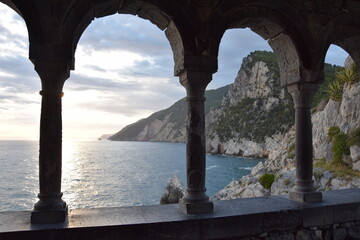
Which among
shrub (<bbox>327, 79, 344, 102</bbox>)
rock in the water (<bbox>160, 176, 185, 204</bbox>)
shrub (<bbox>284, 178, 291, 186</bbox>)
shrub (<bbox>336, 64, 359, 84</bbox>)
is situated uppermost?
shrub (<bbox>336, 64, 359, 84</bbox>)

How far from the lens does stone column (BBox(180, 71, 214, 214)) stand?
4.27 metres

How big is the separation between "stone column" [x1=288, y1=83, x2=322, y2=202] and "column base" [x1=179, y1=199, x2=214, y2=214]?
1.74 m

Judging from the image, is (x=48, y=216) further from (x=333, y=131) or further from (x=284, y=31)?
(x=333, y=131)

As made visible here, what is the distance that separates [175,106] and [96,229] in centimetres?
16036

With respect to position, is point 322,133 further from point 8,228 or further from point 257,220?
point 8,228

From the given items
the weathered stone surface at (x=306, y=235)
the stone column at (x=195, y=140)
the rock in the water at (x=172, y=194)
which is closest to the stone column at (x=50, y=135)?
the stone column at (x=195, y=140)

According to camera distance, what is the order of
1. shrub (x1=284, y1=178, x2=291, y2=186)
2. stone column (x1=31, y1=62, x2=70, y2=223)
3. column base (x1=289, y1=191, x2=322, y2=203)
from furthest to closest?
shrub (x1=284, y1=178, x2=291, y2=186), column base (x1=289, y1=191, x2=322, y2=203), stone column (x1=31, y1=62, x2=70, y2=223)

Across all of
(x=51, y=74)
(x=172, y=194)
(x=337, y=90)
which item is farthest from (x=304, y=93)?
(x=172, y=194)

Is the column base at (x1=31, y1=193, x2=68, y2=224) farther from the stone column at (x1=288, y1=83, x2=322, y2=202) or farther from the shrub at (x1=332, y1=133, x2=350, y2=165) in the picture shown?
the shrub at (x1=332, y1=133, x2=350, y2=165)

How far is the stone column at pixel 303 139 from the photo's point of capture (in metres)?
5.05

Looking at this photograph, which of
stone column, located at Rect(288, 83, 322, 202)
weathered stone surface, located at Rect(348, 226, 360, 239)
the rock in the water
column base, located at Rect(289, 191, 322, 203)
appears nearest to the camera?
weathered stone surface, located at Rect(348, 226, 360, 239)

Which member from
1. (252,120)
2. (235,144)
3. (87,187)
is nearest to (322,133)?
(87,187)

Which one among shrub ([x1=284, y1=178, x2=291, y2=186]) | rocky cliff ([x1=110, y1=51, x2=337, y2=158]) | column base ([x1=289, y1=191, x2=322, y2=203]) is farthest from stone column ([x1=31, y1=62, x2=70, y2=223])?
rocky cliff ([x1=110, y1=51, x2=337, y2=158])

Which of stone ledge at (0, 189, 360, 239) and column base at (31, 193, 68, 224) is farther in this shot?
column base at (31, 193, 68, 224)
